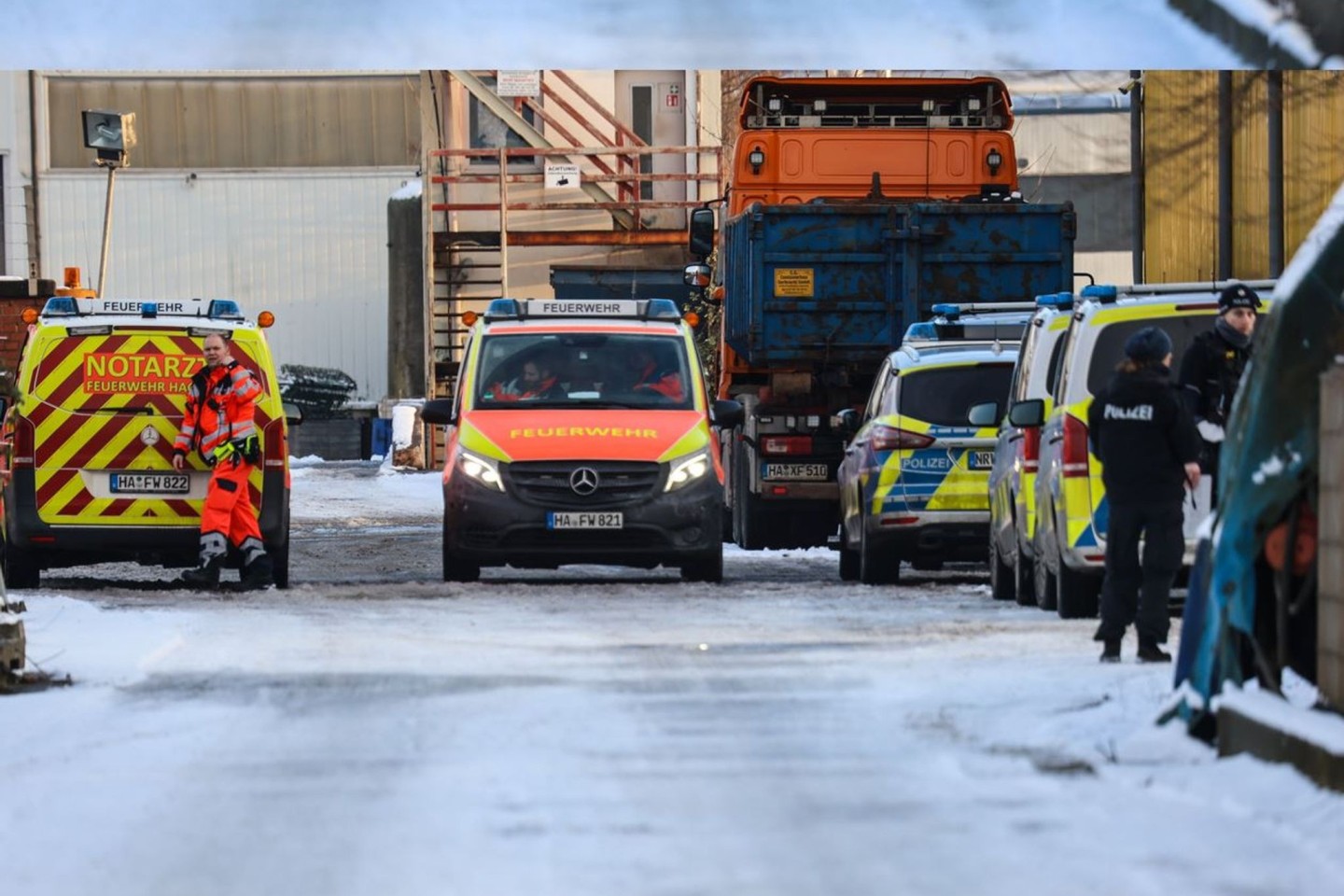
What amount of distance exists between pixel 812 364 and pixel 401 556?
372 cm

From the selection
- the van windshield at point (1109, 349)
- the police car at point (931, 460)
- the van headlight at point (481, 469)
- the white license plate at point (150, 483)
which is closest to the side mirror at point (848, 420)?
the police car at point (931, 460)

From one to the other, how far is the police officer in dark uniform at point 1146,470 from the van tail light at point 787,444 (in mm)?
11339

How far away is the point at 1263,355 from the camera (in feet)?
31.0

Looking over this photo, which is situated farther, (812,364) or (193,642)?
(812,364)

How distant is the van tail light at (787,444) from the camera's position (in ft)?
80.2

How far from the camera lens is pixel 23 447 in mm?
18828

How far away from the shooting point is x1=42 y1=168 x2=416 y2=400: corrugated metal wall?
53.6m

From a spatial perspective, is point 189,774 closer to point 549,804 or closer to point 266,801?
point 266,801

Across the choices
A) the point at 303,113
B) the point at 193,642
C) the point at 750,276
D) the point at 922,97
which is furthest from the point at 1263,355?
the point at 303,113

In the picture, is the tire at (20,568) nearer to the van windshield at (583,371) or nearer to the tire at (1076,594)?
the van windshield at (583,371)

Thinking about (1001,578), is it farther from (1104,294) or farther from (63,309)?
(63,309)

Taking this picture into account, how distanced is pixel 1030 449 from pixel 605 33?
6.90 metres

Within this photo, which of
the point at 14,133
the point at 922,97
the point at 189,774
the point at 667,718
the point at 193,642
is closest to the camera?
the point at 189,774

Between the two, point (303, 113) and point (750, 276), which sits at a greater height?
point (303, 113)
